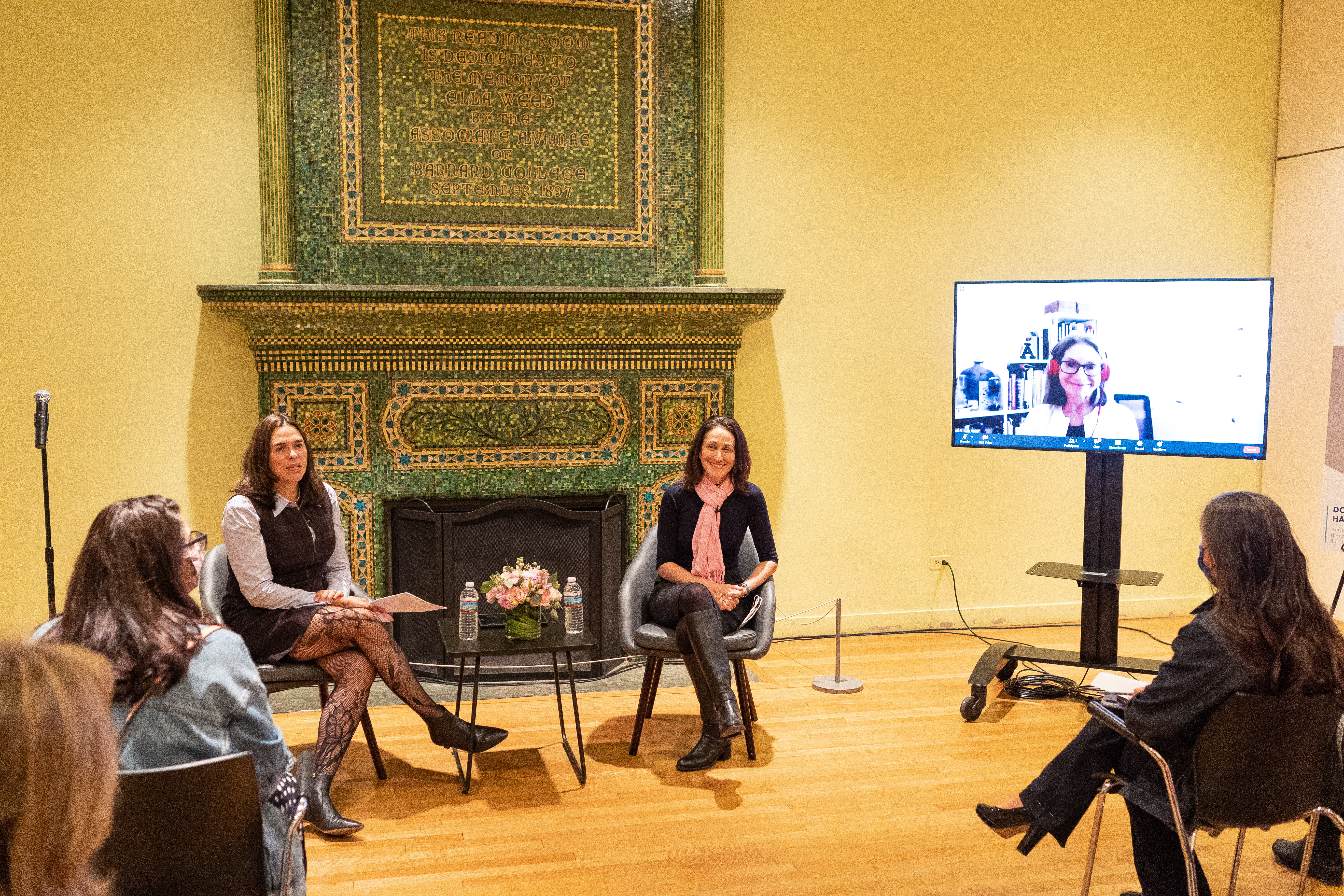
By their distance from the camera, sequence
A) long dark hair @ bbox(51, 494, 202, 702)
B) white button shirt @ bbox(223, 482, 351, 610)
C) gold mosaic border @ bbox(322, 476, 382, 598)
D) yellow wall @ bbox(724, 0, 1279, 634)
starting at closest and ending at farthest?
1. long dark hair @ bbox(51, 494, 202, 702)
2. white button shirt @ bbox(223, 482, 351, 610)
3. gold mosaic border @ bbox(322, 476, 382, 598)
4. yellow wall @ bbox(724, 0, 1279, 634)

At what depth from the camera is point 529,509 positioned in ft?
16.2

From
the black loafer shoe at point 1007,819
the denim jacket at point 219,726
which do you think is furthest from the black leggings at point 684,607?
the denim jacket at point 219,726

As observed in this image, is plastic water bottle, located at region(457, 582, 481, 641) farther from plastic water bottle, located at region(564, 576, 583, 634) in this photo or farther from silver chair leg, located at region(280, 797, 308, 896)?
silver chair leg, located at region(280, 797, 308, 896)

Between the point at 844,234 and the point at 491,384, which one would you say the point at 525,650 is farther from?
the point at 844,234

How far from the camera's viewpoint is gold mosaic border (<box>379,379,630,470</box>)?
4.86 meters

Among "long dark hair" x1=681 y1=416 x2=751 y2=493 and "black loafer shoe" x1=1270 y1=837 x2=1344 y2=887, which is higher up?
"long dark hair" x1=681 y1=416 x2=751 y2=493

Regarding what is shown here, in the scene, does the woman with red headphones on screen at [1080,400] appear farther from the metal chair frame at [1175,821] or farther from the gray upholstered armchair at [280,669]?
the gray upholstered armchair at [280,669]

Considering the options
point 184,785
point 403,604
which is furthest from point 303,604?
point 184,785

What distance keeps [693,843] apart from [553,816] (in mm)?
485

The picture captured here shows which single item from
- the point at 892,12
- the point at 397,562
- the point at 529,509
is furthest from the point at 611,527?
the point at 892,12

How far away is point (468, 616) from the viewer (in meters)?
3.70

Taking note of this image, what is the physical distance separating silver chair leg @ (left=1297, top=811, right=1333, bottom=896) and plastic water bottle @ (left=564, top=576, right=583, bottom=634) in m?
2.31

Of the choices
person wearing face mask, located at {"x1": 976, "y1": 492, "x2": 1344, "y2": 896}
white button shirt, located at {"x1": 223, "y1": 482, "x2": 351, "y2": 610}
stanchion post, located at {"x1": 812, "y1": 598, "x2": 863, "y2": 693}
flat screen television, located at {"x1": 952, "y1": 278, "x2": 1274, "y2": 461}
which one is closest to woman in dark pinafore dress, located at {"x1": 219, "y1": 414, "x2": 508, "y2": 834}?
white button shirt, located at {"x1": 223, "y1": 482, "x2": 351, "y2": 610}

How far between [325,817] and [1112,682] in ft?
11.2
